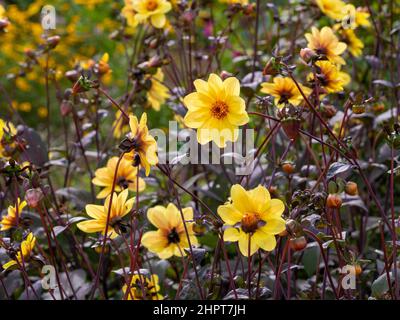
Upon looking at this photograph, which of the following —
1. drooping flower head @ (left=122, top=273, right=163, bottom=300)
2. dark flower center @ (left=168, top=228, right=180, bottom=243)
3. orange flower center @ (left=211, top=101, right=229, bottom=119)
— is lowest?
drooping flower head @ (left=122, top=273, right=163, bottom=300)

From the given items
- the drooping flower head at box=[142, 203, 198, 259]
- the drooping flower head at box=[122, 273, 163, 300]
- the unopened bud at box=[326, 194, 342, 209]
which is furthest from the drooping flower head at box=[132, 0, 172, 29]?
the unopened bud at box=[326, 194, 342, 209]

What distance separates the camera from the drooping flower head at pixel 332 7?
198 cm

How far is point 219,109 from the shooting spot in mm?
1331

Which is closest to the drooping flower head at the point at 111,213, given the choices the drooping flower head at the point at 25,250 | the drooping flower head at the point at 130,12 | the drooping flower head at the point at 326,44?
the drooping flower head at the point at 25,250

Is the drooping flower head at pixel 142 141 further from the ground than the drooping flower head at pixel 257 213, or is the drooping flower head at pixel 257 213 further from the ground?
the drooping flower head at pixel 142 141

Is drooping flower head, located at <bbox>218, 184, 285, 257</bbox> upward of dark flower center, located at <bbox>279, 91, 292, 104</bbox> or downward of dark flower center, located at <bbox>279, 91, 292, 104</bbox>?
downward

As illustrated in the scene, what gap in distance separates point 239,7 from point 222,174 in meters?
0.46

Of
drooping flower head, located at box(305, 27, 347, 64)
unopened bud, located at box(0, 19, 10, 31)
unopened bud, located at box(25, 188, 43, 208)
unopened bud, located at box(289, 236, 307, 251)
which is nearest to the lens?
unopened bud, located at box(289, 236, 307, 251)

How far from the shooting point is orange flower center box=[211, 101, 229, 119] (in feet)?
4.34

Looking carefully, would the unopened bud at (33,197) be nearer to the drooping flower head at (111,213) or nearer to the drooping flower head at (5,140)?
the drooping flower head at (111,213)

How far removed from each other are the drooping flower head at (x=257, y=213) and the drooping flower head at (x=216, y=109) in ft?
0.43

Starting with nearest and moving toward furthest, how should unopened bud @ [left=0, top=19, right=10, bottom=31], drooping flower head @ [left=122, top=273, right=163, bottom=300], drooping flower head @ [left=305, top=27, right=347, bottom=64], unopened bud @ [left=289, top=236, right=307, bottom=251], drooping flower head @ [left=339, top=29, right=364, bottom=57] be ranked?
unopened bud @ [left=289, top=236, right=307, bottom=251] → drooping flower head @ [left=122, top=273, right=163, bottom=300] → drooping flower head @ [left=305, top=27, right=347, bottom=64] → unopened bud @ [left=0, top=19, right=10, bottom=31] → drooping flower head @ [left=339, top=29, right=364, bottom=57]

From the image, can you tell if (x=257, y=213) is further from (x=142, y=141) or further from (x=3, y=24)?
(x=3, y=24)

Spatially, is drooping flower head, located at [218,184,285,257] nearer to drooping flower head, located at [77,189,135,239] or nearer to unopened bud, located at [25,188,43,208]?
drooping flower head, located at [77,189,135,239]
